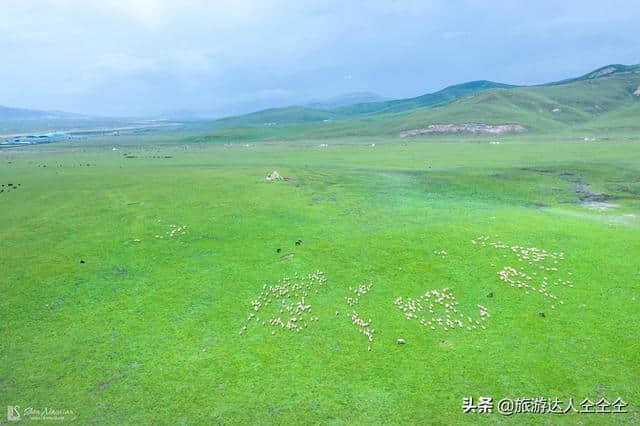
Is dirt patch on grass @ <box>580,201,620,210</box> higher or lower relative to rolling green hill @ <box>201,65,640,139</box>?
lower

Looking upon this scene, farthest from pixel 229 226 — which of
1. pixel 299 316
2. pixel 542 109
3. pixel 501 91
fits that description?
pixel 501 91

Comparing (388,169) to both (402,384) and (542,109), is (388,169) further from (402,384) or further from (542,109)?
(542,109)

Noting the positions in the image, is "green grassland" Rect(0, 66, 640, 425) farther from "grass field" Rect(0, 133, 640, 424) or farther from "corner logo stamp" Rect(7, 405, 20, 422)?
"corner logo stamp" Rect(7, 405, 20, 422)

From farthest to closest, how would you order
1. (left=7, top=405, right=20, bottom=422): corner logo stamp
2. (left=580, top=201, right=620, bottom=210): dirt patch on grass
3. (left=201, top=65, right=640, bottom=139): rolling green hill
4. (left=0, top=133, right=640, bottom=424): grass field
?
1. (left=201, top=65, right=640, bottom=139): rolling green hill
2. (left=580, top=201, right=620, bottom=210): dirt patch on grass
3. (left=0, top=133, right=640, bottom=424): grass field
4. (left=7, top=405, right=20, bottom=422): corner logo stamp

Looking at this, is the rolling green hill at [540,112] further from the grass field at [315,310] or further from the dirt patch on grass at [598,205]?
the grass field at [315,310]

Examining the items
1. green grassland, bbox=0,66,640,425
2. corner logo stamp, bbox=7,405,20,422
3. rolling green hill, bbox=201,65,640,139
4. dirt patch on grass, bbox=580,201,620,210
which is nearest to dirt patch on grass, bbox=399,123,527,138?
rolling green hill, bbox=201,65,640,139

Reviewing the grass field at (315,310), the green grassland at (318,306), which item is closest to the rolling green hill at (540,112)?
the green grassland at (318,306)
